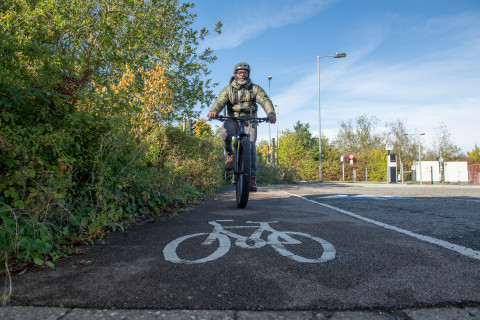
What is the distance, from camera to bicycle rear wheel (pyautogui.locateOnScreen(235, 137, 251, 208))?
521 cm

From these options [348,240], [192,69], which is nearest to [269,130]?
[192,69]

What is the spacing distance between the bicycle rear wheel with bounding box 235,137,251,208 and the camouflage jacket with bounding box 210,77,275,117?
69 centimetres

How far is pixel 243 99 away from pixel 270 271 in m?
4.23

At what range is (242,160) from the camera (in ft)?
17.7

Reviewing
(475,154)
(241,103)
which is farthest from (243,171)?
(475,154)

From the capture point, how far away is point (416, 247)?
107 inches

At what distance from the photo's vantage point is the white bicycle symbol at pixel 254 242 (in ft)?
8.09

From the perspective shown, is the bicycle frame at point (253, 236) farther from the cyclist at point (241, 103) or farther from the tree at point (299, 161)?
the tree at point (299, 161)

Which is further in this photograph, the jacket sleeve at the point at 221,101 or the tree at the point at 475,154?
the tree at the point at 475,154

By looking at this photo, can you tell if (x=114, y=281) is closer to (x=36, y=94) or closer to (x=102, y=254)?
(x=102, y=254)

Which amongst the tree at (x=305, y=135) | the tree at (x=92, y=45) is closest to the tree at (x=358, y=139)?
the tree at (x=305, y=135)

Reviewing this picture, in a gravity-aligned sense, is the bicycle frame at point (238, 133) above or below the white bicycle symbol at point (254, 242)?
above

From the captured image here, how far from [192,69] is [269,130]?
31745 millimetres

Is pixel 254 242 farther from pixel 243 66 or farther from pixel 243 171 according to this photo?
pixel 243 66
